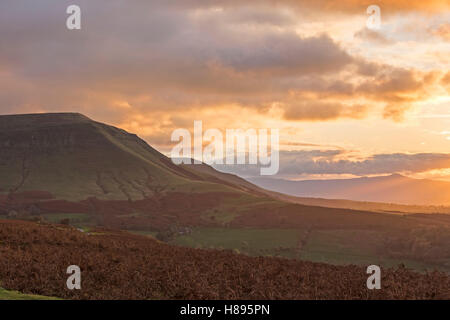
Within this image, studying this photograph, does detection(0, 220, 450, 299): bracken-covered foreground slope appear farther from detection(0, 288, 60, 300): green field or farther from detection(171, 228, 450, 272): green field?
detection(171, 228, 450, 272): green field

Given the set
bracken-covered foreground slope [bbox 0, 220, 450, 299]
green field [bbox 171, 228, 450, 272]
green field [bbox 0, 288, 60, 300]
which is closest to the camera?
green field [bbox 0, 288, 60, 300]

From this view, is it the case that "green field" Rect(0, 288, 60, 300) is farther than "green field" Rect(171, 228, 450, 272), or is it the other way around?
"green field" Rect(171, 228, 450, 272)

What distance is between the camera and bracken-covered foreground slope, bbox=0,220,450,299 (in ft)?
61.6

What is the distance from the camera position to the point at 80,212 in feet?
585

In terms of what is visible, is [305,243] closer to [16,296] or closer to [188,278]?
[188,278]

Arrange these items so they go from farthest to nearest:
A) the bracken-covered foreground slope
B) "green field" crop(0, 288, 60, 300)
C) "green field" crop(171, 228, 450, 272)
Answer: "green field" crop(171, 228, 450, 272) < the bracken-covered foreground slope < "green field" crop(0, 288, 60, 300)

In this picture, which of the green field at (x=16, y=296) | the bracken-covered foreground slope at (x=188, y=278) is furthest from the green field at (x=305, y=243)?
the green field at (x=16, y=296)

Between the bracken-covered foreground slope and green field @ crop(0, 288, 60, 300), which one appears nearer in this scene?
green field @ crop(0, 288, 60, 300)

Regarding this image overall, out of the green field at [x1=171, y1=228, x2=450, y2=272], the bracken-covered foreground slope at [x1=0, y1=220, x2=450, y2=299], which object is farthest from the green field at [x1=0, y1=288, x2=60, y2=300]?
the green field at [x1=171, y1=228, x2=450, y2=272]

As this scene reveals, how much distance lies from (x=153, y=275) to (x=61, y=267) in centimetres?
514

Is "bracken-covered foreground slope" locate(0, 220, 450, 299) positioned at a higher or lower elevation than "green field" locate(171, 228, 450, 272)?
higher

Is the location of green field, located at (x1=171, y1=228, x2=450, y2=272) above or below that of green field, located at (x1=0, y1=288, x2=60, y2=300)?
below
